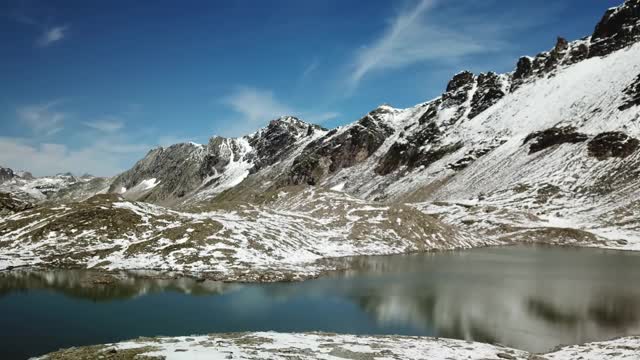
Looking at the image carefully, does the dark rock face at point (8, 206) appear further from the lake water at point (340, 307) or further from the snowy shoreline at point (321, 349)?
the snowy shoreline at point (321, 349)

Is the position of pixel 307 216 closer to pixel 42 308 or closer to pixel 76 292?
pixel 76 292

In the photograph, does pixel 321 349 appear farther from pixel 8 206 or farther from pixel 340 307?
pixel 8 206

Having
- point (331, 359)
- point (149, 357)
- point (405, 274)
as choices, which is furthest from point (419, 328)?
point (405, 274)

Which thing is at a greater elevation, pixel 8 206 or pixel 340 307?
pixel 8 206

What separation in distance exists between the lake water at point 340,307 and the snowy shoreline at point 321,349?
4.20 metres

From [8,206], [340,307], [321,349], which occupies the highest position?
[8,206]

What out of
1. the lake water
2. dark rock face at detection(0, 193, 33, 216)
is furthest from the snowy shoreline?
dark rock face at detection(0, 193, 33, 216)

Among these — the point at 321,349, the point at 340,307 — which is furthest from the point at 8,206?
the point at 321,349

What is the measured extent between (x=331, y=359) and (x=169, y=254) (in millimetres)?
56517

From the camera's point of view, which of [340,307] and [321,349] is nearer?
[321,349]

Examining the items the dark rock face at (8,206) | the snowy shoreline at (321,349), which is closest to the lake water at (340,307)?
the snowy shoreline at (321,349)

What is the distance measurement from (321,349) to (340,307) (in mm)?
20583

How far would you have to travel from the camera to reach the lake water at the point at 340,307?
42.2 metres

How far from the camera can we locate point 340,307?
53250 millimetres
